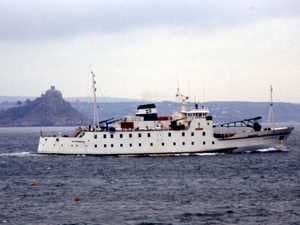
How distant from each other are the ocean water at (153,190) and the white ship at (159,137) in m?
1.47

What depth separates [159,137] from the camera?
88.4 meters

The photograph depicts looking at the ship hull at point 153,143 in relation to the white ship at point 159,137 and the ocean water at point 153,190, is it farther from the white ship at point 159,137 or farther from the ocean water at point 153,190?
the ocean water at point 153,190

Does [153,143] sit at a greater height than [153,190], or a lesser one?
greater

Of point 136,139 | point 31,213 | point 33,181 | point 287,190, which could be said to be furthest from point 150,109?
point 31,213

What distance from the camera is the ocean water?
4591 cm

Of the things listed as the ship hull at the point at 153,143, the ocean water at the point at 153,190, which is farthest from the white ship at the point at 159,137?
the ocean water at the point at 153,190

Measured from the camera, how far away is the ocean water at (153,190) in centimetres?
4591

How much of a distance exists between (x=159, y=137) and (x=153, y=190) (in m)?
30.2

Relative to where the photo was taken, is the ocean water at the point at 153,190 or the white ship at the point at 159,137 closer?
the ocean water at the point at 153,190

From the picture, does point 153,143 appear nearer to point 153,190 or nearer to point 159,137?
point 159,137

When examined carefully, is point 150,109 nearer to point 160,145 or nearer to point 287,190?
point 160,145

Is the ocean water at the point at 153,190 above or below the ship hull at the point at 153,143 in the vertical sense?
below

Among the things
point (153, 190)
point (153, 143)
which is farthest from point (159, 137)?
point (153, 190)

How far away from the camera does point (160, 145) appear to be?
88875 millimetres
